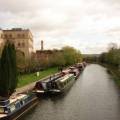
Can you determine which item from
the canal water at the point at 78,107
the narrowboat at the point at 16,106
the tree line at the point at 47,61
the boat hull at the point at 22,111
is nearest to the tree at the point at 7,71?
the narrowboat at the point at 16,106

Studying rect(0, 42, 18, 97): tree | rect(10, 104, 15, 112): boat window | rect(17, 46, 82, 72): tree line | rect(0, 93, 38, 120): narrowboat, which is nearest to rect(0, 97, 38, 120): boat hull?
rect(0, 93, 38, 120): narrowboat

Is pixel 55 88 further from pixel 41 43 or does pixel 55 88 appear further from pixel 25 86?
pixel 41 43

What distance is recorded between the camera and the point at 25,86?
50.7 metres

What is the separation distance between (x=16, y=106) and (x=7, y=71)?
4607mm

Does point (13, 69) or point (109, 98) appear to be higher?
point (13, 69)

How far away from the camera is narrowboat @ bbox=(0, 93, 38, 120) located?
31.2 meters

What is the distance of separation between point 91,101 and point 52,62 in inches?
2821

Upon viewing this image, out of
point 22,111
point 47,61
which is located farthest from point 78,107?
point 47,61

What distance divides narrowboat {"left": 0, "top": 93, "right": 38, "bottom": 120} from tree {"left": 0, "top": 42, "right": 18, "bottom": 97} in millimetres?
1635

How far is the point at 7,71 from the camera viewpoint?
36.9 metres

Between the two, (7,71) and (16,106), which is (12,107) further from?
(7,71)

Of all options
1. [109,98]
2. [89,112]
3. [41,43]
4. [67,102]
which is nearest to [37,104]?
[67,102]

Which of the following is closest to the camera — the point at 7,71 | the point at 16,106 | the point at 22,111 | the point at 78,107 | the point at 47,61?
the point at 16,106

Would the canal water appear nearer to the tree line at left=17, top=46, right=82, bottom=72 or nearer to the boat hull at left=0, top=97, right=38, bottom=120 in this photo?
the boat hull at left=0, top=97, right=38, bottom=120
